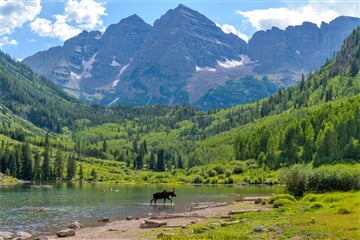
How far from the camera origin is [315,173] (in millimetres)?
79312

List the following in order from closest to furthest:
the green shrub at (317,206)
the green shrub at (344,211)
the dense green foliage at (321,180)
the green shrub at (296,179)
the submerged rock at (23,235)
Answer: the green shrub at (344,211) < the submerged rock at (23,235) < the green shrub at (317,206) < the dense green foliage at (321,180) < the green shrub at (296,179)

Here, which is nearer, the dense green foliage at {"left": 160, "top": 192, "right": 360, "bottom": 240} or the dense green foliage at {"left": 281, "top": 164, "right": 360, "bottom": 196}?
the dense green foliage at {"left": 160, "top": 192, "right": 360, "bottom": 240}

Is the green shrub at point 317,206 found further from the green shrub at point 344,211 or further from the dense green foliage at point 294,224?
the green shrub at point 344,211

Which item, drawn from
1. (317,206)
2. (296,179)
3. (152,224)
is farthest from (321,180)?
(152,224)

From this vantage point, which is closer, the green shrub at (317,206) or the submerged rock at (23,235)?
the submerged rock at (23,235)

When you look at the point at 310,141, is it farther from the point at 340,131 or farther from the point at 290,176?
the point at 290,176

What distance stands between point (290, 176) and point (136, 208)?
3066 cm

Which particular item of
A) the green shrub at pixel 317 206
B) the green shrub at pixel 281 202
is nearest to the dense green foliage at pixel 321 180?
the green shrub at pixel 281 202

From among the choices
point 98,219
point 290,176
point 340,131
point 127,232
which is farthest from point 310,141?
point 127,232

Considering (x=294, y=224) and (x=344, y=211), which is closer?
(x=294, y=224)

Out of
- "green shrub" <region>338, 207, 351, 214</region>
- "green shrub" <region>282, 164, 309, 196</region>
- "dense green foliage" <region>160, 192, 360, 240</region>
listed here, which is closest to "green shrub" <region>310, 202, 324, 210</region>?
"dense green foliage" <region>160, 192, 360, 240</region>

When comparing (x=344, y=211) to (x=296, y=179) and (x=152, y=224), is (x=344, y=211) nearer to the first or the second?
(x=152, y=224)

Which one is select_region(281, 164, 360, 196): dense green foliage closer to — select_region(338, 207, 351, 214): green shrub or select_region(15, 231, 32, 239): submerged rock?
select_region(338, 207, 351, 214): green shrub

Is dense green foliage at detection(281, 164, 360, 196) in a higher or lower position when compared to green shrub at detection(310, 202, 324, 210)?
higher
